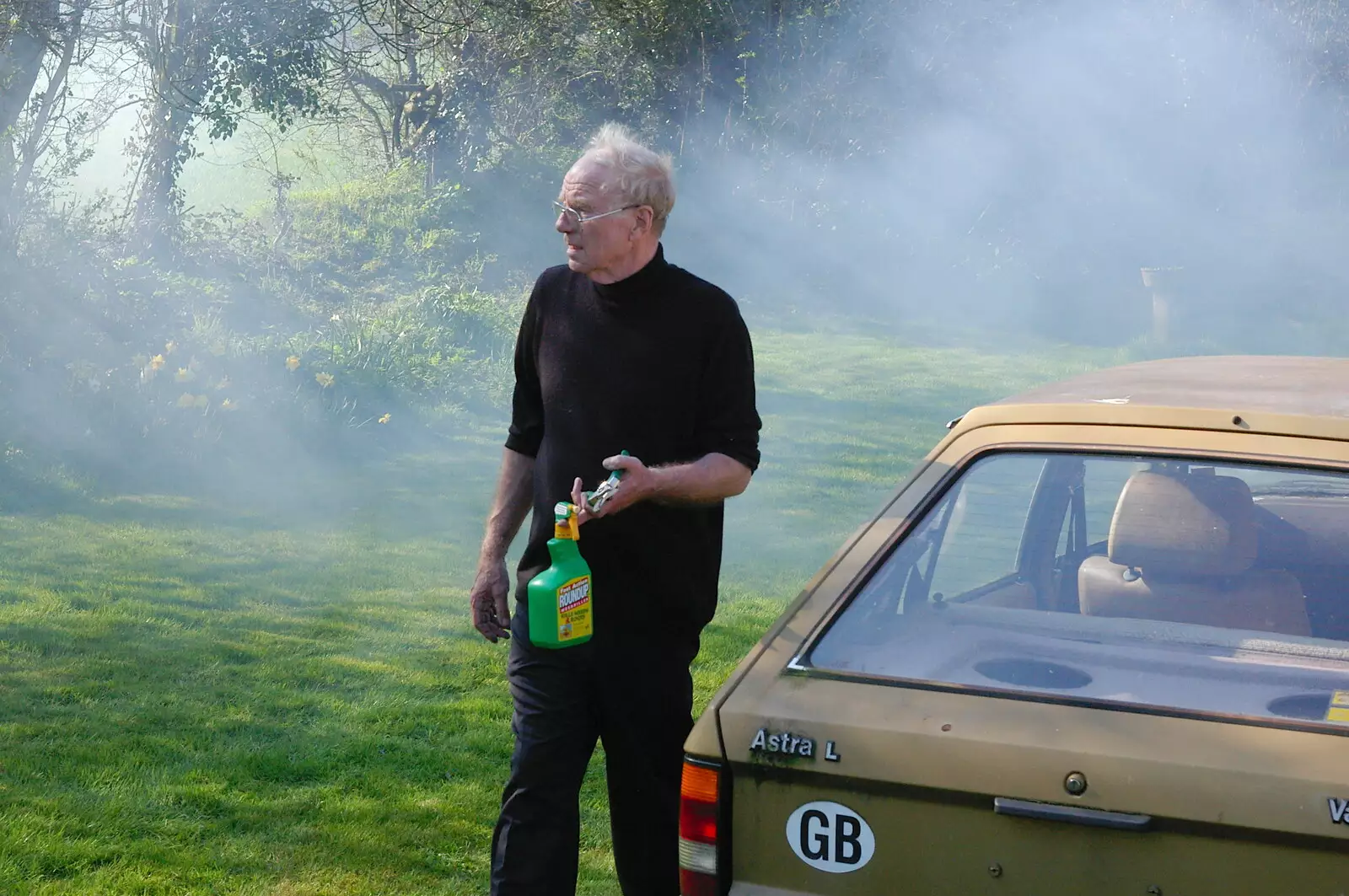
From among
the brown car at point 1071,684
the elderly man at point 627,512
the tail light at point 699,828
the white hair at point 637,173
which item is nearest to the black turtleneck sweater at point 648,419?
the elderly man at point 627,512

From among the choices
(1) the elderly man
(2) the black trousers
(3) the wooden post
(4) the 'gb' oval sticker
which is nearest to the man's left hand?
(1) the elderly man

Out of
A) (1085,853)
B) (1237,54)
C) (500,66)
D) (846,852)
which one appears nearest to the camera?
(1085,853)

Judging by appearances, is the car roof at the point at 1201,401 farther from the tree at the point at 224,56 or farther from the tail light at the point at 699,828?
the tree at the point at 224,56

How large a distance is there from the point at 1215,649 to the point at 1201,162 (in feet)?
46.2

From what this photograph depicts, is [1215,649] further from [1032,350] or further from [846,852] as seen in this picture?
[1032,350]

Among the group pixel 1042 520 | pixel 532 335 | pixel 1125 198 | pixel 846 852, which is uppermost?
pixel 1125 198

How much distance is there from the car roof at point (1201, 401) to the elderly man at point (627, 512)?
51cm

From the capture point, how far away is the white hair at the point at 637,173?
278 cm

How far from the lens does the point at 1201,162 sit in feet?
49.8

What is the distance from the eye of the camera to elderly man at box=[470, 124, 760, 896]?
276cm

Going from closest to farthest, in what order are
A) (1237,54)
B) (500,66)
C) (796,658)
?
1. (796,658)
2. (500,66)
3. (1237,54)

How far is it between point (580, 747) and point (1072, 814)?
3.70 ft

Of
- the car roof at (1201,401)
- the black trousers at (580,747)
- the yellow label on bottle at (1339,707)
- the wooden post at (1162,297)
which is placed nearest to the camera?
the yellow label on bottle at (1339,707)

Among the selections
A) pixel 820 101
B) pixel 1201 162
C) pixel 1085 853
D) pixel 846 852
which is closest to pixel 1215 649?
pixel 1085 853
